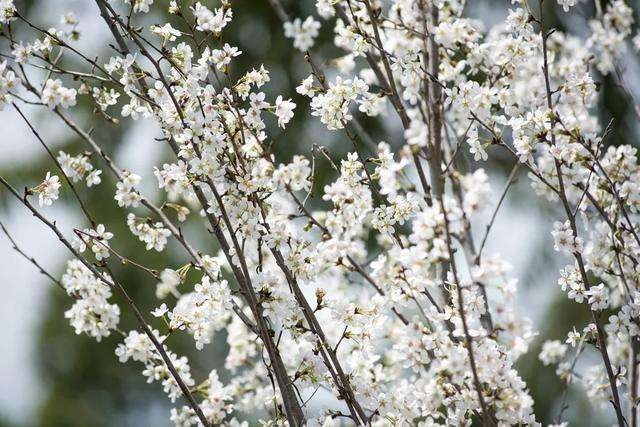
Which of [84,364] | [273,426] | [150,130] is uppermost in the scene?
[150,130]

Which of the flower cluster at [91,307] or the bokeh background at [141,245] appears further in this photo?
the bokeh background at [141,245]

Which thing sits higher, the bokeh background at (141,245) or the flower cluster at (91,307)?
the bokeh background at (141,245)

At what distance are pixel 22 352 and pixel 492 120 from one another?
6072 mm

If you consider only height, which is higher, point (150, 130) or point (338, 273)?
point (150, 130)

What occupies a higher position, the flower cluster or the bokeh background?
the bokeh background

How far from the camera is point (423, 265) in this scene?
4.51ft

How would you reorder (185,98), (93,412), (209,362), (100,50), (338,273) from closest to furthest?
(185,98), (338,273), (100,50), (209,362), (93,412)

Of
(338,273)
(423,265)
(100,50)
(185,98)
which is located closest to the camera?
(423,265)

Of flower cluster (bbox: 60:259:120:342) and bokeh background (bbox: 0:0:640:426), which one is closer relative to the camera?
flower cluster (bbox: 60:259:120:342)

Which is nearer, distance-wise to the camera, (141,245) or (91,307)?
(91,307)

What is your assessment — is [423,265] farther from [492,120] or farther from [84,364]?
[84,364]

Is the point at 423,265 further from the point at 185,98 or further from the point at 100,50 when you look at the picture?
the point at 100,50

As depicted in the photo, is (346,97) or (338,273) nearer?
(346,97)

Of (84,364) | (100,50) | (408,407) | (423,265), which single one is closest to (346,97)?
(423,265)
